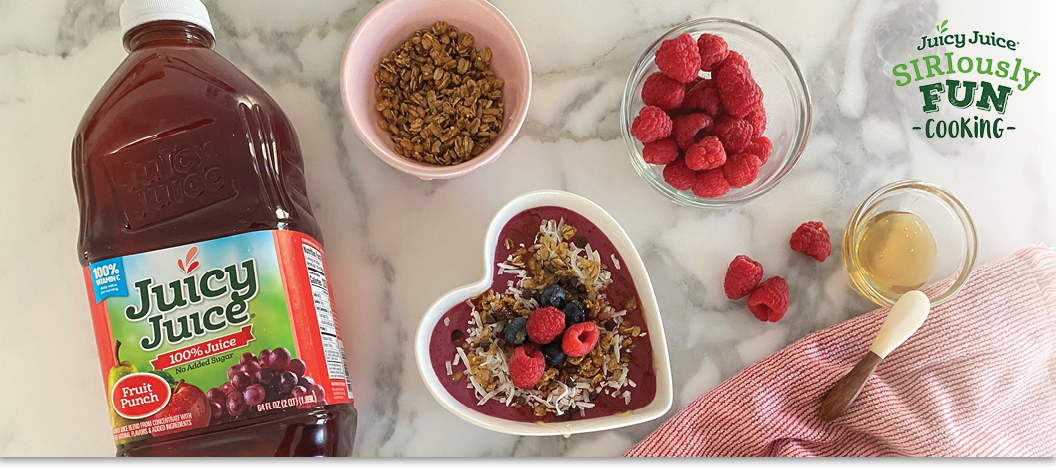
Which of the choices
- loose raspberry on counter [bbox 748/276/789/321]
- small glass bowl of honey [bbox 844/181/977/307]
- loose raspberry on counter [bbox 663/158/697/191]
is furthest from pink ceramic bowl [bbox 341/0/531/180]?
small glass bowl of honey [bbox 844/181/977/307]

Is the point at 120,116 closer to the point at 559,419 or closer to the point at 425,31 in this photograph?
the point at 425,31

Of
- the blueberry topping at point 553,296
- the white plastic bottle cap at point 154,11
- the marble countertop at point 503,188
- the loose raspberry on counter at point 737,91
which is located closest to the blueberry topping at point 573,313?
the blueberry topping at point 553,296

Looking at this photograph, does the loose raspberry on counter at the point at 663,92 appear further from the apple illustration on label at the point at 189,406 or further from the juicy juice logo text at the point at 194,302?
the apple illustration on label at the point at 189,406

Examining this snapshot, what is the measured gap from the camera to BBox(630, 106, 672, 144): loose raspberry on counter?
0.97 metres

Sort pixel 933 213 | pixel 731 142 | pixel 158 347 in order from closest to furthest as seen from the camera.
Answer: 1. pixel 158 347
2. pixel 731 142
3. pixel 933 213

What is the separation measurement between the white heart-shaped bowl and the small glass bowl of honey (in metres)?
0.37

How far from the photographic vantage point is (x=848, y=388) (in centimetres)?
103

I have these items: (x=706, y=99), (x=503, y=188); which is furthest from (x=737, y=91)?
(x=503, y=188)

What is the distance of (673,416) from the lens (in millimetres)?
1067

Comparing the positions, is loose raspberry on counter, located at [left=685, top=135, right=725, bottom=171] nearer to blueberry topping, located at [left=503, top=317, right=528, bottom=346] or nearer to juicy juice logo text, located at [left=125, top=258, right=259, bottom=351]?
blueberry topping, located at [left=503, top=317, right=528, bottom=346]

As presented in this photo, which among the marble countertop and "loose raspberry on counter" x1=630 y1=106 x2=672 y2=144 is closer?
"loose raspberry on counter" x1=630 y1=106 x2=672 y2=144

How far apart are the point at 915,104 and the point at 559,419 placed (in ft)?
2.71

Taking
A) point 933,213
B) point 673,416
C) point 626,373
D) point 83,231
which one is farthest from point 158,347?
point 933,213

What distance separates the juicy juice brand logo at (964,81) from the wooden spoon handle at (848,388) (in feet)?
1.43
